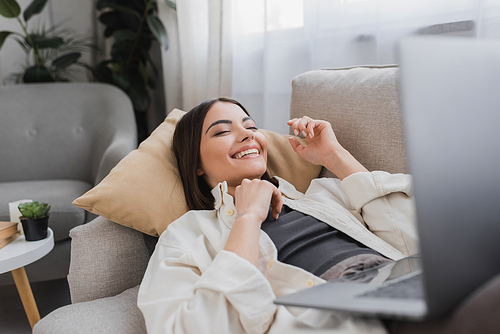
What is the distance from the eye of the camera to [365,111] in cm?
110

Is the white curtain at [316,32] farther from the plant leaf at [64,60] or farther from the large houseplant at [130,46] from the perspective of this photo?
the plant leaf at [64,60]

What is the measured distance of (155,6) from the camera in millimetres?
2480

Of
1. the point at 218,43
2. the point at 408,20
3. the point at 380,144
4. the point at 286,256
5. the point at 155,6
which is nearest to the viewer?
the point at 286,256

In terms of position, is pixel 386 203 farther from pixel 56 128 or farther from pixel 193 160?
pixel 56 128

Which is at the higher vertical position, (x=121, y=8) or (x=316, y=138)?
(x=121, y=8)

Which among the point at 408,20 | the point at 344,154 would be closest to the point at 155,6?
the point at 408,20

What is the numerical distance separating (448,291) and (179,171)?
86cm

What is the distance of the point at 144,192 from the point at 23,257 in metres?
0.50

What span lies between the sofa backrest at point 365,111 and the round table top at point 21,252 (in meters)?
1.00

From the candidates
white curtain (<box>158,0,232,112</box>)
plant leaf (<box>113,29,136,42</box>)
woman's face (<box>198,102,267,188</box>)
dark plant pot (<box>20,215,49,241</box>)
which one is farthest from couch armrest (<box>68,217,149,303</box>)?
plant leaf (<box>113,29,136,42</box>)

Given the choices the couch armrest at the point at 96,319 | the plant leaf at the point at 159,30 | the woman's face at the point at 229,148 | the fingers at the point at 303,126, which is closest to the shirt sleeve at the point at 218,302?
the couch armrest at the point at 96,319

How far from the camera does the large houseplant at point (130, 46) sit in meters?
2.46

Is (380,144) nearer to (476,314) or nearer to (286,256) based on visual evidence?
(286,256)

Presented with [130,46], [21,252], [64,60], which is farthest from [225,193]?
[64,60]
